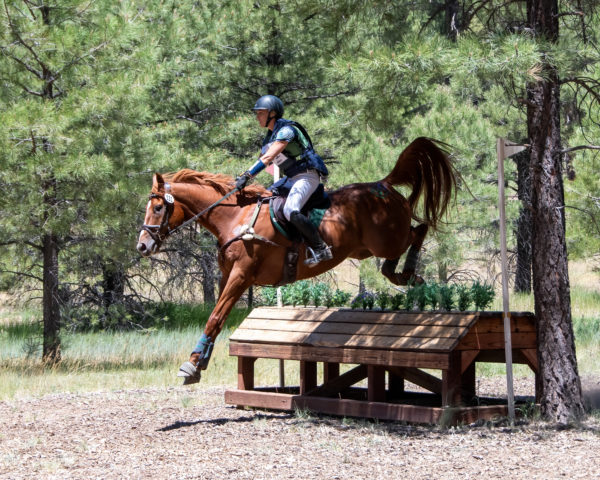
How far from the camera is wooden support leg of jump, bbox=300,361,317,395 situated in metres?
8.03

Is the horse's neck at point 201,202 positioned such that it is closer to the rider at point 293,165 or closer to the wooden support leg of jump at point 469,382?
the rider at point 293,165

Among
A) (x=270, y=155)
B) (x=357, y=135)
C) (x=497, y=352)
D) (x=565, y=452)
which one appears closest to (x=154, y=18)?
(x=357, y=135)

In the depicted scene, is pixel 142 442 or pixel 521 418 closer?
pixel 142 442

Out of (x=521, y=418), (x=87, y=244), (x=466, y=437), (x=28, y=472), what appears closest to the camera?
(x=28, y=472)

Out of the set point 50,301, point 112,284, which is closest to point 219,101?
point 112,284

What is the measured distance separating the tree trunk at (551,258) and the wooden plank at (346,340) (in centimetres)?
89

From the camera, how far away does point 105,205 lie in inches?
431

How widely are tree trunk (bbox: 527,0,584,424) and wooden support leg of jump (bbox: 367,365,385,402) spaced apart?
143 centimetres

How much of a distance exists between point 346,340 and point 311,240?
969 millimetres

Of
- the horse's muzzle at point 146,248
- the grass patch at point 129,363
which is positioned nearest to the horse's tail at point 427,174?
the horse's muzzle at point 146,248

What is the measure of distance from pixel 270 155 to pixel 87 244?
18.8 feet

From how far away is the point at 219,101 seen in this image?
16.9 meters

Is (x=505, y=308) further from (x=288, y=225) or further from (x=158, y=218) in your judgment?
(x=158, y=218)

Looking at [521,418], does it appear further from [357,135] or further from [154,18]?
[154,18]
